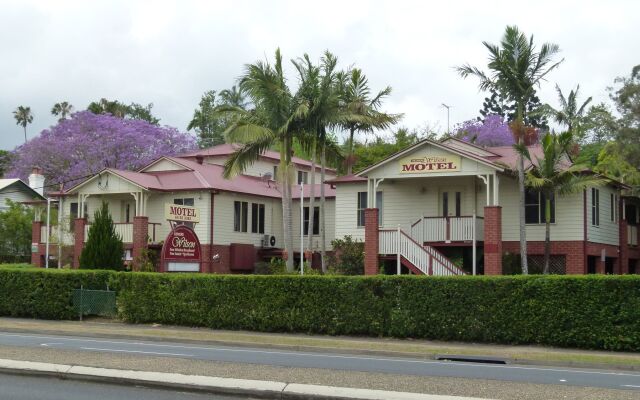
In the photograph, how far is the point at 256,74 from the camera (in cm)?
3731

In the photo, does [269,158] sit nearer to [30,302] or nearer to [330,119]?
[330,119]

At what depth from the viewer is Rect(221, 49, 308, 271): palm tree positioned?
122 feet

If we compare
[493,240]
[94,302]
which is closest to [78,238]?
[94,302]

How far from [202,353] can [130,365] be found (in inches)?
194

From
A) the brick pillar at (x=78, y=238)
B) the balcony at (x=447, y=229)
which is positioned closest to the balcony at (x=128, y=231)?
the brick pillar at (x=78, y=238)

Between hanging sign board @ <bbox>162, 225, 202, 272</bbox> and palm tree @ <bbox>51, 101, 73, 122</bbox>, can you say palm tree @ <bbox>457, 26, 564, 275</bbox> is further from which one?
palm tree @ <bbox>51, 101, 73, 122</bbox>

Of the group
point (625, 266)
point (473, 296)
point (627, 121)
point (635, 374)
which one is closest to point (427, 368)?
point (635, 374)

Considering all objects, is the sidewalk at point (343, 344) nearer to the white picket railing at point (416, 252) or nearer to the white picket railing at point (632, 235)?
the white picket railing at point (416, 252)

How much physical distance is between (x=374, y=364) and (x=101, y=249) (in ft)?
71.3

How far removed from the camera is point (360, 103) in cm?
4062

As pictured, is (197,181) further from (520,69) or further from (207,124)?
(207,124)

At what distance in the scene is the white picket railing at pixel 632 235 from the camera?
3947cm

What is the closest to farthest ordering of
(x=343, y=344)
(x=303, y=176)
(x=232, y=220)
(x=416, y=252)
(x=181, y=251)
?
1. (x=343, y=344)
2. (x=181, y=251)
3. (x=416, y=252)
4. (x=232, y=220)
5. (x=303, y=176)

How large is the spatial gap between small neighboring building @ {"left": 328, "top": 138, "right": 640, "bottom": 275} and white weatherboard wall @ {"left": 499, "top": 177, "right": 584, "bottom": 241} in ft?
0.13
